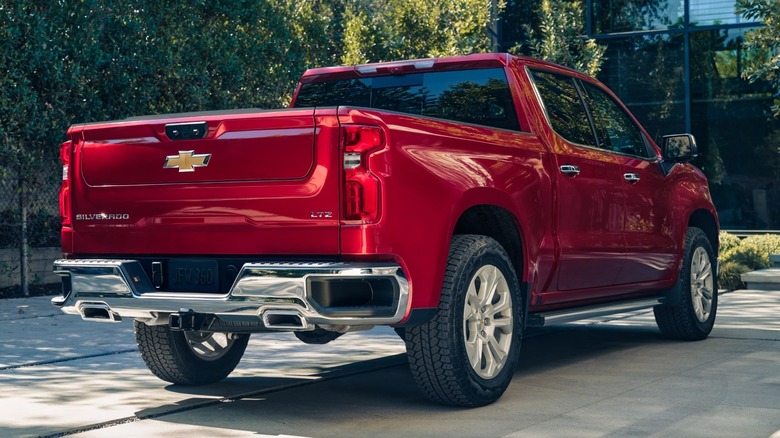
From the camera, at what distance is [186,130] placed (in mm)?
6016

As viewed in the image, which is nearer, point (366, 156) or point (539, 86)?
point (366, 156)

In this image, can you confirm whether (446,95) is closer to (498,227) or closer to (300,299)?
(498,227)

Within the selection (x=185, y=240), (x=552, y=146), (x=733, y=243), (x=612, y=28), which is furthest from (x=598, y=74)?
(x=185, y=240)

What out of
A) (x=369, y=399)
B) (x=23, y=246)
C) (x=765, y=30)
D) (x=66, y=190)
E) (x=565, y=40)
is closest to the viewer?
(x=66, y=190)

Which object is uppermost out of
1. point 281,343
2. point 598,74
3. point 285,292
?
point 598,74

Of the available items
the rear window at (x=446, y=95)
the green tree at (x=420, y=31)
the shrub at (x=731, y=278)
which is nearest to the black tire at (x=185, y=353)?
the rear window at (x=446, y=95)

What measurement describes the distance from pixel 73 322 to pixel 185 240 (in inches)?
220

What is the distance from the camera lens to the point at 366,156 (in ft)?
18.3

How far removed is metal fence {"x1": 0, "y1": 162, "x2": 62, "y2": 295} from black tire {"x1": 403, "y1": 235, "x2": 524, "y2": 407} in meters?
9.13

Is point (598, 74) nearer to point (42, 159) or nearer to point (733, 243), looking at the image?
point (733, 243)

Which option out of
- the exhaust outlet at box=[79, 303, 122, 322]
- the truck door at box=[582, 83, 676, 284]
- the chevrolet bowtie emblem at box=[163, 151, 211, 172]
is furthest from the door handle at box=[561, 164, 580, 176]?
the exhaust outlet at box=[79, 303, 122, 322]

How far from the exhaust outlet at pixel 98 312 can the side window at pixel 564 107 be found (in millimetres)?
3087

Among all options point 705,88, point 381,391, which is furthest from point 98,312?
point 705,88

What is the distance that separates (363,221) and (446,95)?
224cm
